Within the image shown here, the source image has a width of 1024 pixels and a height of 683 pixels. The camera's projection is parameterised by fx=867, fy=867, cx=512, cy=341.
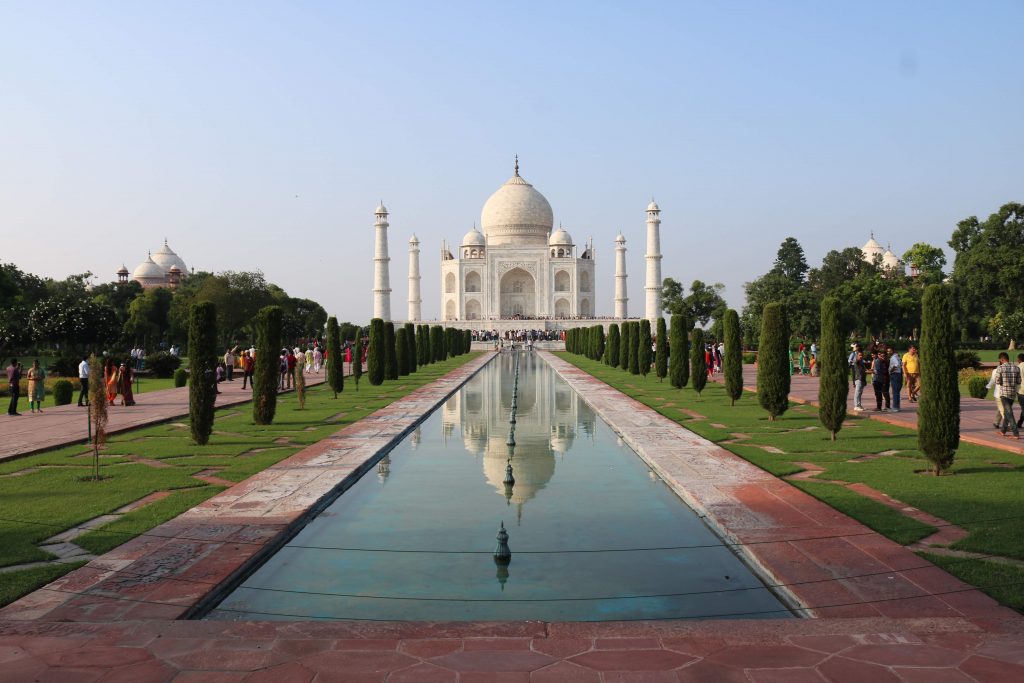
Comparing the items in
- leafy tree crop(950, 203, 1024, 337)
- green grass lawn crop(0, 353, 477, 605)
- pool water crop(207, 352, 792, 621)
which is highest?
leafy tree crop(950, 203, 1024, 337)

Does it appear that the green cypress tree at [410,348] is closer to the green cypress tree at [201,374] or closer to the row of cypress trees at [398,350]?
the row of cypress trees at [398,350]

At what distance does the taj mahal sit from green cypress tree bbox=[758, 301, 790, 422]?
42.4m

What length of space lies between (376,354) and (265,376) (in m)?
8.19

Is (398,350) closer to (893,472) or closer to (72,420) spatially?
(72,420)

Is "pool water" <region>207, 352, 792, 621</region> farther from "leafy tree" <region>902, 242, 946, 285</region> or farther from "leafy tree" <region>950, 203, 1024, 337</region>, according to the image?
"leafy tree" <region>902, 242, 946, 285</region>

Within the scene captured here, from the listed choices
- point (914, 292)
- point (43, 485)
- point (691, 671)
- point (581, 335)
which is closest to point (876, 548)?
point (691, 671)

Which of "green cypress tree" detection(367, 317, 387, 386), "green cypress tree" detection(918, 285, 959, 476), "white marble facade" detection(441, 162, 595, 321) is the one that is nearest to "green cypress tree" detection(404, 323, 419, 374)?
"green cypress tree" detection(367, 317, 387, 386)

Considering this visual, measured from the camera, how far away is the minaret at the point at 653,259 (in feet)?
164

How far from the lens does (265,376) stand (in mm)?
10484

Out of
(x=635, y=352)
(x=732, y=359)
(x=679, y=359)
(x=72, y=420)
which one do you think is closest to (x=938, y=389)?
(x=732, y=359)

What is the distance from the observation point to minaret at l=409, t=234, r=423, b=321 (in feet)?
184

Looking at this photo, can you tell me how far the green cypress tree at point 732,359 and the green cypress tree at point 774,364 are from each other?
170 centimetres

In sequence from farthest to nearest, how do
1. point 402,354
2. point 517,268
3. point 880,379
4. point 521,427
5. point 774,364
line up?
point 517,268, point 402,354, point 880,379, point 774,364, point 521,427

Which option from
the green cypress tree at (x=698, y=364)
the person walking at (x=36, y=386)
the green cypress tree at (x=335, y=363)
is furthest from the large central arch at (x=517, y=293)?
the person walking at (x=36, y=386)
